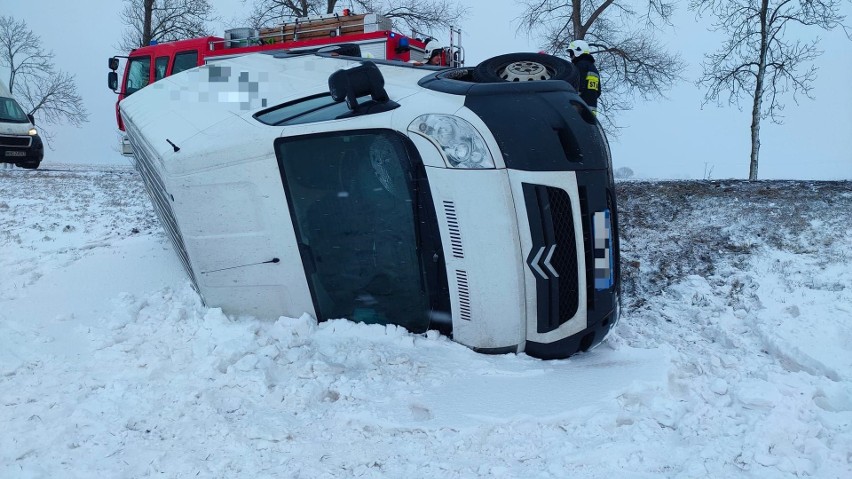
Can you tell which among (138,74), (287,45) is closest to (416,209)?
(287,45)

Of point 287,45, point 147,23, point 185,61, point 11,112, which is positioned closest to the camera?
point 287,45

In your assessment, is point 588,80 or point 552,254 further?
point 588,80

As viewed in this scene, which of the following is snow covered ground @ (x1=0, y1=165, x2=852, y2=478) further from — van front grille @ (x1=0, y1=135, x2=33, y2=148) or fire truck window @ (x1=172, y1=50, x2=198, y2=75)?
van front grille @ (x1=0, y1=135, x2=33, y2=148)

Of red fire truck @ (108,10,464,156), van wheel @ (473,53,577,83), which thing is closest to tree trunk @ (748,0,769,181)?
red fire truck @ (108,10,464,156)

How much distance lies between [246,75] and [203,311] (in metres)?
1.76

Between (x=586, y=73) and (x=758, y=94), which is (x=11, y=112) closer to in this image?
(x=586, y=73)

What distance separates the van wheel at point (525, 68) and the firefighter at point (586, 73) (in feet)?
10.1

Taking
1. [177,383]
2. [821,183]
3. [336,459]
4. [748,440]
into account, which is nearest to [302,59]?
[177,383]

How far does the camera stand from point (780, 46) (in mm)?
14508

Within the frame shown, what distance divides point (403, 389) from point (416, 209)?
3.13 feet

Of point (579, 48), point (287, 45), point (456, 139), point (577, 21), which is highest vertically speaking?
point (577, 21)

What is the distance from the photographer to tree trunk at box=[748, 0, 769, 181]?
548 inches

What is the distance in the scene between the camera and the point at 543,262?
335 cm

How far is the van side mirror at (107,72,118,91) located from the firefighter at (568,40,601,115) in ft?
33.4
